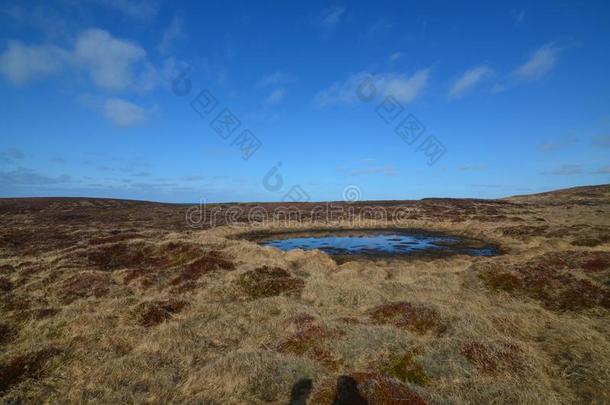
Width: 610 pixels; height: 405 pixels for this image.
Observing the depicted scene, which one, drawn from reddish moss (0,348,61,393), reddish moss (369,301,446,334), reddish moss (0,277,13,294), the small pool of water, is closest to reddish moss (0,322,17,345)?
reddish moss (0,348,61,393)

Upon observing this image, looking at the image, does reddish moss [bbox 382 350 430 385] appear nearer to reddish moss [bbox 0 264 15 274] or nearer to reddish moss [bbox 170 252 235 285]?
reddish moss [bbox 170 252 235 285]

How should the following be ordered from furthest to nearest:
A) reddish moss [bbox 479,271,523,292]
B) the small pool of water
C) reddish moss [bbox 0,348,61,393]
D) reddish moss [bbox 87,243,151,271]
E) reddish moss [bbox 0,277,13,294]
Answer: the small pool of water, reddish moss [bbox 87,243,151,271], reddish moss [bbox 0,277,13,294], reddish moss [bbox 479,271,523,292], reddish moss [bbox 0,348,61,393]

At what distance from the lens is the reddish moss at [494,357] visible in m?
8.87

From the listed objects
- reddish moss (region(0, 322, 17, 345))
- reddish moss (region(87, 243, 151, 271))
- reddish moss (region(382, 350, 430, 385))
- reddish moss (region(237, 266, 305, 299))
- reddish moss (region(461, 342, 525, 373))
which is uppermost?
reddish moss (region(87, 243, 151, 271))

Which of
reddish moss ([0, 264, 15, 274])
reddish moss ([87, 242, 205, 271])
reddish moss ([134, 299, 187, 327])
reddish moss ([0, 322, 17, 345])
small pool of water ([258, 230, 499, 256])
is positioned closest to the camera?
reddish moss ([0, 322, 17, 345])

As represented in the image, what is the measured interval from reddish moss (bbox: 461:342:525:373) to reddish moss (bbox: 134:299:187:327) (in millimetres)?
11411

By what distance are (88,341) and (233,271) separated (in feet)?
28.3

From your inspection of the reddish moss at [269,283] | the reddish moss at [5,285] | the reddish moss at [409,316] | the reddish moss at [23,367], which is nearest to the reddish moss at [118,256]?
the reddish moss at [5,285]

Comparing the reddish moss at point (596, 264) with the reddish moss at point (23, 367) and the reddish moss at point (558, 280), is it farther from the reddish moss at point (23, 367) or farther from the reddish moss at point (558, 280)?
the reddish moss at point (23, 367)

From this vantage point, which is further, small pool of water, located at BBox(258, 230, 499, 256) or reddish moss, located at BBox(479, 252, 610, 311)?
small pool of water, located at BBox(258, 230, 499, 256)

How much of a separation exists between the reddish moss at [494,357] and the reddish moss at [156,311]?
11.4 meters

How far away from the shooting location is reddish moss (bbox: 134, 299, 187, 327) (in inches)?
532

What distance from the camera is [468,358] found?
931cm

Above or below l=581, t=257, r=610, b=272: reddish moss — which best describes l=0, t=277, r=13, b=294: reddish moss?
below
